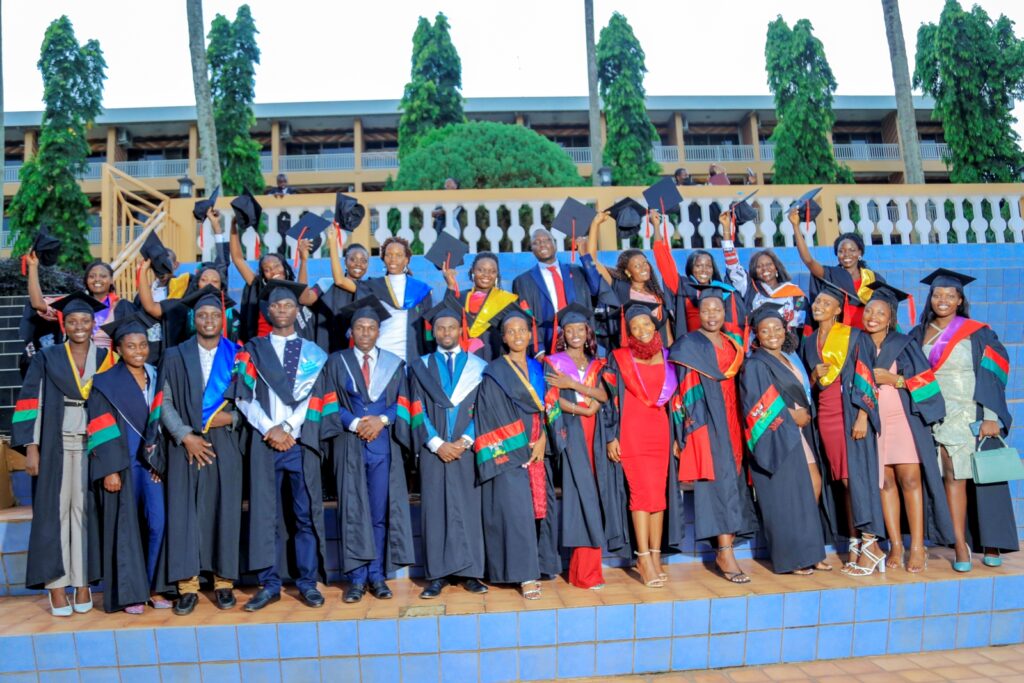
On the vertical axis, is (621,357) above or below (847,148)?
below

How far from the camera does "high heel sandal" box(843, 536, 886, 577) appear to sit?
4.73 meters

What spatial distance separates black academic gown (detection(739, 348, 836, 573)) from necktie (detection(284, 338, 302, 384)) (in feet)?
8.88

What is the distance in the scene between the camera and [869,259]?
8.95 m

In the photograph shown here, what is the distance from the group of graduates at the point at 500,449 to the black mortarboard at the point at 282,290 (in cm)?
1

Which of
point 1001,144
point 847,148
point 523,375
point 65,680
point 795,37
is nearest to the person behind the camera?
point 65,680

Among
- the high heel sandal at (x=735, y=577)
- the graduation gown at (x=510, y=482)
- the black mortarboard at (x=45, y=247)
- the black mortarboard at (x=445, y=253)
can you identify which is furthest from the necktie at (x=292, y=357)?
the high heel sandal at (x=735, y=577)

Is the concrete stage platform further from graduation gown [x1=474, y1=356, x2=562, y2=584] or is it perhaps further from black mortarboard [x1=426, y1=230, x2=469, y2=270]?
black mortarboard [x1=426, y1=230, x2=469, y2=270]

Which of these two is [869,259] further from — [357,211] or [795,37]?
[795,37]

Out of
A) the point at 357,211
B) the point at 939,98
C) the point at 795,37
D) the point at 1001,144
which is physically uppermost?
the point at 795,37

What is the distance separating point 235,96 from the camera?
80.5 feet

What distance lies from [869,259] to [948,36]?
15900 mm

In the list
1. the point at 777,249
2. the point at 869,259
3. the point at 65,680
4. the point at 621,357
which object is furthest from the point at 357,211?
the point at 869,259

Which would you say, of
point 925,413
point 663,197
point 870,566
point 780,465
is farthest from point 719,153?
point 870,566

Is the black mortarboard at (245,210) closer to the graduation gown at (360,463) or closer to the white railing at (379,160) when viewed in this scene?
the graduation gown at (360,463)
